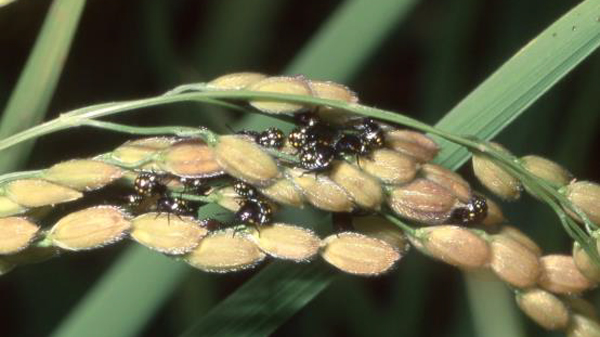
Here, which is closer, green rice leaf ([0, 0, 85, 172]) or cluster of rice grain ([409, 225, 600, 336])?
cluster of rice grain ([409, 225, 600, 336])

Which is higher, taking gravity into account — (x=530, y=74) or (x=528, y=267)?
(x=530, y=74)

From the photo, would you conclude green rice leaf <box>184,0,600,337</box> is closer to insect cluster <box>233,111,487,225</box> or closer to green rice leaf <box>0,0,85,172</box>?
insect cluster <box>233,111,487,225</box>

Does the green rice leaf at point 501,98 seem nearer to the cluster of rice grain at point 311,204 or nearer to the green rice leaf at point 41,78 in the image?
the cluster of rice grain at point 311,204

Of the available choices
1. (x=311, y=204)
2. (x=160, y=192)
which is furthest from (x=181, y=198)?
(x=311, y=204)

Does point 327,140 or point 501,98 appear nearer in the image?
point 327,140

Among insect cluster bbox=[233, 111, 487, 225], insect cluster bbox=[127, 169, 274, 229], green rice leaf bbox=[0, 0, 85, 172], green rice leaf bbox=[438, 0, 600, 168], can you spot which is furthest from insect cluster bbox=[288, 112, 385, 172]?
green rice leaf bbox=[0, 0, 85, 172]

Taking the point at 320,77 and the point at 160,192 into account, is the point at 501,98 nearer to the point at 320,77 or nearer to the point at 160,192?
the point at 320,77

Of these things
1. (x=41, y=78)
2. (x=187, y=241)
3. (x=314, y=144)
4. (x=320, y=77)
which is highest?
(x=320, y=77)

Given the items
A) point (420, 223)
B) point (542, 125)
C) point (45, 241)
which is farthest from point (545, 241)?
point (45, 241)
